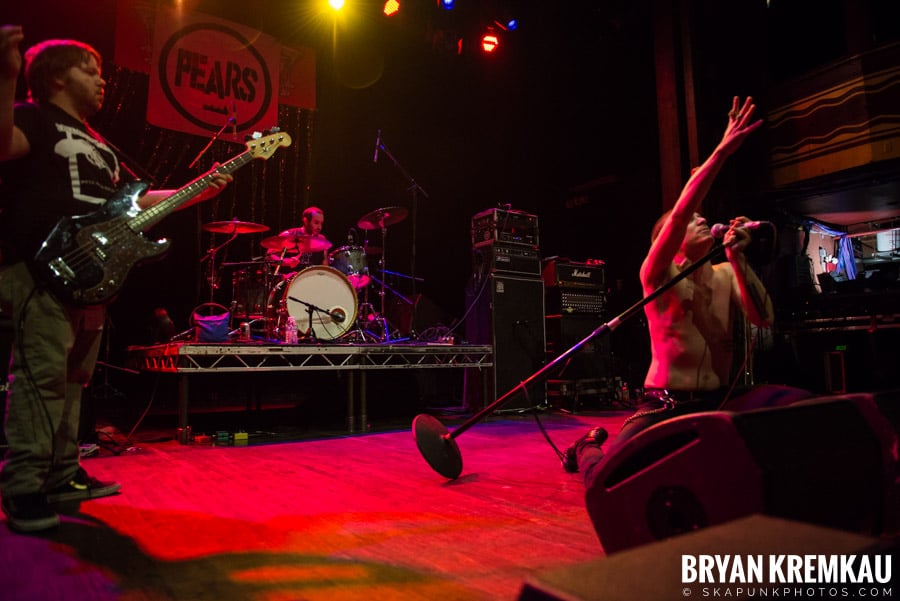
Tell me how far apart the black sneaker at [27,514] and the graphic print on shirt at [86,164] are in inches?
51.5

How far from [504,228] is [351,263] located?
2.05 m

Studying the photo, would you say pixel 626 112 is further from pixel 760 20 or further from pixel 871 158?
pixel 871 158

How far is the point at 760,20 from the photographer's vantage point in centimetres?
1002

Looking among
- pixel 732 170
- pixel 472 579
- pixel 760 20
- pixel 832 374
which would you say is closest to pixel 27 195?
pixel 472 579

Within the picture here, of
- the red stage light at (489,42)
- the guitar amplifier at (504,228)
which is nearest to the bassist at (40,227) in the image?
the guitar amplifier at (504,228)

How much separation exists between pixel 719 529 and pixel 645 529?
567 mm

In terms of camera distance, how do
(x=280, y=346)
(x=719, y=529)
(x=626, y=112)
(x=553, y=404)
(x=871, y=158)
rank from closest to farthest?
(x=719, y=529), (x=280, y=346), (x=553, y=404), (x=871, y=158), (x=626, y=112)

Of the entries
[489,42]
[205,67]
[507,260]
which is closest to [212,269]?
[205,67]

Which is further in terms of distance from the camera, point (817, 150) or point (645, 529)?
point (817, 150)

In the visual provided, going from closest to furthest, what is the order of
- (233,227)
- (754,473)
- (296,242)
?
(754,473) < (296,242) < (233,227)

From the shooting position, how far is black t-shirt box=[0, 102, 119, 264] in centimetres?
233

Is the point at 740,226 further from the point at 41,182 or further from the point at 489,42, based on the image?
the point at 489,42

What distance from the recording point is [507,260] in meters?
7.17

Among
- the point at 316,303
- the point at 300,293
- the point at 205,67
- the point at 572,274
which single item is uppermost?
the point at 205,67
